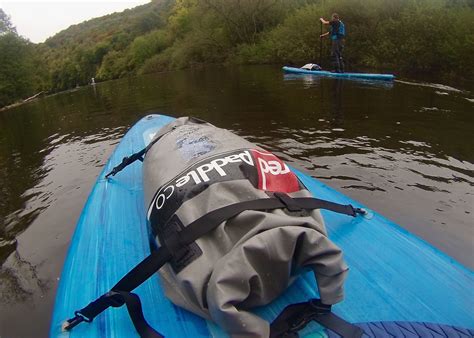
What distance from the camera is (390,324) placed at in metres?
1.57

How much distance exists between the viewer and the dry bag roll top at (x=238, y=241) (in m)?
1.36

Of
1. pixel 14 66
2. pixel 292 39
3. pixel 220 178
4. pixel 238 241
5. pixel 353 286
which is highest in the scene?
pixel 14 66

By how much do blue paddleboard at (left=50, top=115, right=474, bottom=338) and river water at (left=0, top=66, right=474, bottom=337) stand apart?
0.93 m

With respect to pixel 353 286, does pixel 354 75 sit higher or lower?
higher

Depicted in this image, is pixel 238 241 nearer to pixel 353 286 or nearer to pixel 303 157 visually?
pixel 353 286

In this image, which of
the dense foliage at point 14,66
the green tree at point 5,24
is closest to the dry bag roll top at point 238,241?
the dense foliage at point 14,66

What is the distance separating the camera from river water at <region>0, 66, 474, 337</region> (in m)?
3.38

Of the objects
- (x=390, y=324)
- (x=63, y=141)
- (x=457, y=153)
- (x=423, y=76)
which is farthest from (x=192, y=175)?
(x=423, y=76)

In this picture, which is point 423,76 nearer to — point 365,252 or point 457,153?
point 457,153

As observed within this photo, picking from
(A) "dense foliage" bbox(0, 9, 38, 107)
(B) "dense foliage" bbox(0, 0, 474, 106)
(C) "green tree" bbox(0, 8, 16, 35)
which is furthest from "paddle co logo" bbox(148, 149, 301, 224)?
(C) "green tree" bbox(0, 8, 16, 35)

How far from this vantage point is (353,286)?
6.09 feet

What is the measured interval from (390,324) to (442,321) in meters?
0.26

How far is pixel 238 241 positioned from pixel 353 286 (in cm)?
78

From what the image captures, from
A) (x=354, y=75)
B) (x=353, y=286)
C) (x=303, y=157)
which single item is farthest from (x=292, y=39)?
(x=353, y=286)
